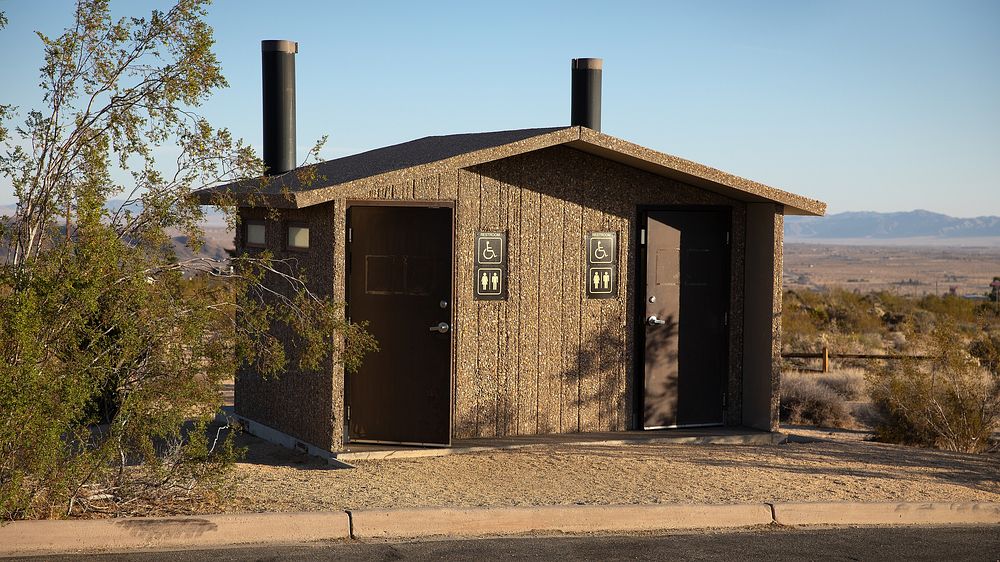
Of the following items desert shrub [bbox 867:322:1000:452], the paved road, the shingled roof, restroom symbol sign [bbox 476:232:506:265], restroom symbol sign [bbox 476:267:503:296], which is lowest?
the paved road

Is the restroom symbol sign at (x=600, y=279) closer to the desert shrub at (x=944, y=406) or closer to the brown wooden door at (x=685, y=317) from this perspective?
the brown wooden door at (x=685, y=317)

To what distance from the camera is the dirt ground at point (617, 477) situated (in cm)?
871

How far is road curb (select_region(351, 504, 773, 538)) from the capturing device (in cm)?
798

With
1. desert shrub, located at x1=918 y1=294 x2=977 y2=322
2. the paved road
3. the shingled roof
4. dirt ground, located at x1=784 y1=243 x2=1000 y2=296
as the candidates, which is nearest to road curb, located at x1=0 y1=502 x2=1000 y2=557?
the paved road

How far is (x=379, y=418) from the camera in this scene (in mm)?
10586

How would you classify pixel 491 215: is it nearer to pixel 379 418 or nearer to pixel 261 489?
pixel 379 418

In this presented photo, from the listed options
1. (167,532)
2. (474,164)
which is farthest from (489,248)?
(167,532)

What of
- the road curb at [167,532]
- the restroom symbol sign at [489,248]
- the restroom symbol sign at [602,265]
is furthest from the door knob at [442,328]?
the road curb at [167,532]

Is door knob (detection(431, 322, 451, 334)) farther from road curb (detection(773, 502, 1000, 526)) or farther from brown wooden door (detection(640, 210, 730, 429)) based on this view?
road curb (detection(773, 502, 1000, 526))

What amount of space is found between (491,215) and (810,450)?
387 centimetres

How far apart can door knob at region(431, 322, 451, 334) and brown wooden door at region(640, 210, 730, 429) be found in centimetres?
233

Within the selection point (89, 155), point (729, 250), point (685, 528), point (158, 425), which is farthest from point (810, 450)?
point (89, 155)

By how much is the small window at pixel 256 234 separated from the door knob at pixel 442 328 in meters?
2.23

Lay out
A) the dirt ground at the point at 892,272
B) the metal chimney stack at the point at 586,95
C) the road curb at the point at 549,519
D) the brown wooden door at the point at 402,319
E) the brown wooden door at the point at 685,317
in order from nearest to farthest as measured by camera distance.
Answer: the road curb at the point at 549,519 → the brown wooden door at the point at 402,319 → the brown wooden door at the point at 685,317 → the metal chimney stack at the point at 586,95 → the dirt ground at the point at 892,272
